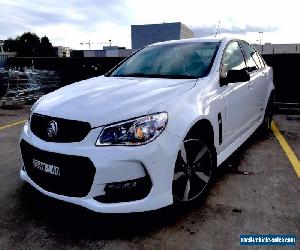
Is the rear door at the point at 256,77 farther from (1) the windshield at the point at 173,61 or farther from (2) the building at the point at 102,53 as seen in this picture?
(2) the building at the point at 102,53

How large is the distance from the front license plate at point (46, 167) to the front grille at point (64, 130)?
0.68 ft

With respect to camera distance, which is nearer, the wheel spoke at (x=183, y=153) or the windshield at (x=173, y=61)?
the wheel spoke at (x=183, y=153)

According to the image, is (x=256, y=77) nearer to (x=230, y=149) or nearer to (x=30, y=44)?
(x=230, y=149)

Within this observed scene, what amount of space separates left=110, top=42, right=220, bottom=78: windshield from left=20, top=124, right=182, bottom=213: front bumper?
1210 mm

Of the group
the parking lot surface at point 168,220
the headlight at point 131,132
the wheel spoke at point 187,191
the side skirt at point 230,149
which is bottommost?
the parking lot surface at point 168,220

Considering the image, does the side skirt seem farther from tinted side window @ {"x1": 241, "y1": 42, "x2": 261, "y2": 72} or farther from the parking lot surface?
tinted side window @ {"x1": 241, "y1": 42, "x2": 261, "y2": 72}

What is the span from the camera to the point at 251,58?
5.15 meters

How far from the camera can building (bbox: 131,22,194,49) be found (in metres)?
128

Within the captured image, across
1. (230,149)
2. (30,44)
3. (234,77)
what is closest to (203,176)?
(230,149)

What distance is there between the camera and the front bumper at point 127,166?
2.60m

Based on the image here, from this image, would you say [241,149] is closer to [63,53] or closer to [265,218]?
[265,218]

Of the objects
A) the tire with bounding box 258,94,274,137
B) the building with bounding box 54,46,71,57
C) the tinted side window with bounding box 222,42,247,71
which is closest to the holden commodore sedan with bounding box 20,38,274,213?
the tinted side window with bounding box 222,42,247,71

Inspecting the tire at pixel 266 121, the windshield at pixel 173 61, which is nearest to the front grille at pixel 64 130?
the windshield at pixel 173 61

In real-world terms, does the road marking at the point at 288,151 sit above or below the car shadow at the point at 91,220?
above
